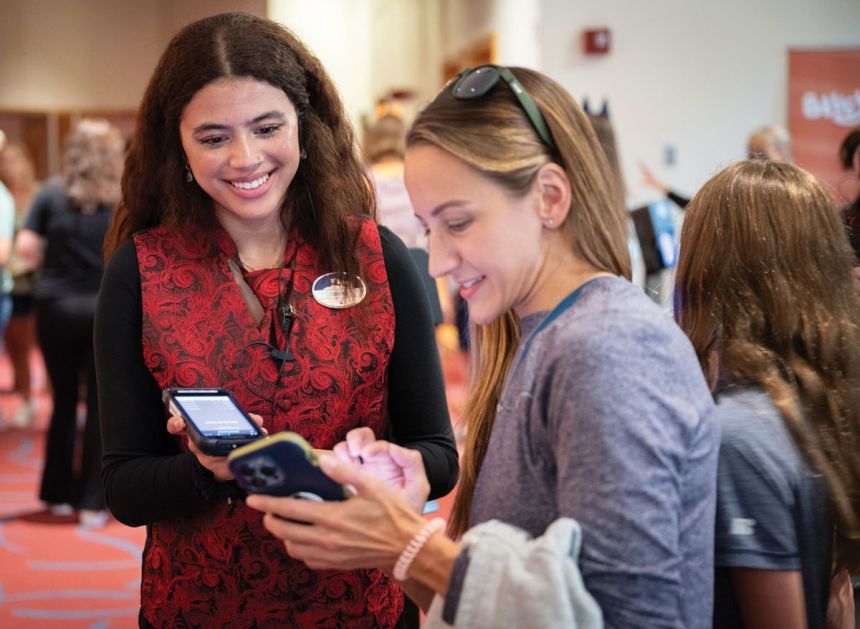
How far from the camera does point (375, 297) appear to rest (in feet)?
5.34

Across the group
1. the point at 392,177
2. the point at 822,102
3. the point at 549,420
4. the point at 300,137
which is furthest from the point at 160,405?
the point at 822,102

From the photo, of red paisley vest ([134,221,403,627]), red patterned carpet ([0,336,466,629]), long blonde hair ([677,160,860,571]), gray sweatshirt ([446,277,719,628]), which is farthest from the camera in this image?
red patterned carpet ([0,336,466,629])

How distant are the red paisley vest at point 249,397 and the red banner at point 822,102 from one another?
6.71m

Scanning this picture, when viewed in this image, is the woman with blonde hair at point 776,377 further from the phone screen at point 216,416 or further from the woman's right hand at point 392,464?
the phone screen at point 216,416

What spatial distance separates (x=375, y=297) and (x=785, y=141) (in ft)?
14.6

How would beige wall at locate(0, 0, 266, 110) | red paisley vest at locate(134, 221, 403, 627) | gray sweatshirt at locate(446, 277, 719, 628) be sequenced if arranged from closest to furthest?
gray sweatshirt at locate(446, 277, 719, 628)
red paisley vest at locate(134, 221, 403, 627)
beige wall at locate(0, 0, 266, 110)

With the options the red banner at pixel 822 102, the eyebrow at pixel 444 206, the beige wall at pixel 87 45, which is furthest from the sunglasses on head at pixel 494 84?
the red banner at pixel 822 102

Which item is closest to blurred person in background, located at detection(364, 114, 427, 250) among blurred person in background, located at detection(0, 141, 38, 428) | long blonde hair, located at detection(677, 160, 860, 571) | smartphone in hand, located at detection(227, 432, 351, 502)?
blurred person in background, located at detection(0, 141, 38, 428)

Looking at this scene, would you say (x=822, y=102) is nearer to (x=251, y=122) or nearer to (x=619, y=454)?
(x=251, y=122)

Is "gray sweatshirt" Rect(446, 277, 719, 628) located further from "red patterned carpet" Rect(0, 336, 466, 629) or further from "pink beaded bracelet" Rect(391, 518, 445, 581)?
"red patterned carpet" Rect(0, 336, 466, 629)

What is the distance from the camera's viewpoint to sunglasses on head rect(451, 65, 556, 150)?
1184 millimetres

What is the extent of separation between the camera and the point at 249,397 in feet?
5.11

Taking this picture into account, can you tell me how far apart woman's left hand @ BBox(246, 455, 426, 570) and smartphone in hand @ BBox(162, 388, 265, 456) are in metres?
0.18

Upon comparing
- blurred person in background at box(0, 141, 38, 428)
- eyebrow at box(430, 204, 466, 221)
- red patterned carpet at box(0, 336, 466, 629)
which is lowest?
red patterned carpet at box(0, 336, 466, 629)
